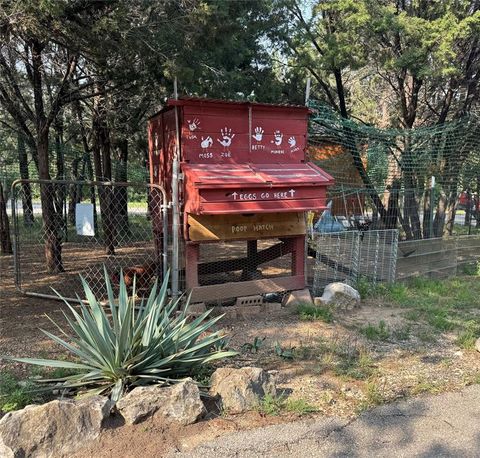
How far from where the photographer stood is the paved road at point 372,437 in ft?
9.73

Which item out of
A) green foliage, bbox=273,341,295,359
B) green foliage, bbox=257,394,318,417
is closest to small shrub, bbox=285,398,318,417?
green foliage, bbox=257,394,318,417

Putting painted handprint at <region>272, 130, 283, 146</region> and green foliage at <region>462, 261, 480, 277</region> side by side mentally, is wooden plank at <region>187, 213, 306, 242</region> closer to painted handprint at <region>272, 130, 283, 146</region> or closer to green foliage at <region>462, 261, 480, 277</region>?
painted handprint at <region>272, 130, 283, 146</region>

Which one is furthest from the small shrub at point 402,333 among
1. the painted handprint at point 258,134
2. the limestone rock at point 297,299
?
the painted handprint at point 258,134

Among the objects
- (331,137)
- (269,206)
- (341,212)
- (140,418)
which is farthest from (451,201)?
(140,418)

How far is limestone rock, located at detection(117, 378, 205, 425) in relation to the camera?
314cm

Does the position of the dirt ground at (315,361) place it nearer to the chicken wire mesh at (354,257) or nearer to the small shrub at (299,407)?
the small shrub at (299,407)

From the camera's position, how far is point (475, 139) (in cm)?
1093

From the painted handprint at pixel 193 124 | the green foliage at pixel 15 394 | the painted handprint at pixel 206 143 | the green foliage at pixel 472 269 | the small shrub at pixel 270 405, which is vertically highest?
the painted handprint at pixel 193 124

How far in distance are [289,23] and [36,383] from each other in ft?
34.4

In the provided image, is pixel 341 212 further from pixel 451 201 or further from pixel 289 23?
pixel 289 23

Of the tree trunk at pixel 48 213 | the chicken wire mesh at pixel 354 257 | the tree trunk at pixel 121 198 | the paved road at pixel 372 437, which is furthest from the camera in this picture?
the tree trunk at pixel 121 198

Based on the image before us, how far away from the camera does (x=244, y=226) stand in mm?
5883

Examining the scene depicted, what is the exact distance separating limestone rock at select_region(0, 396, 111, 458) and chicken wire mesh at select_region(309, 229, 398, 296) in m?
4.42

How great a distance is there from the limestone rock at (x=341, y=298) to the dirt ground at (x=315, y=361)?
5.2 inches
